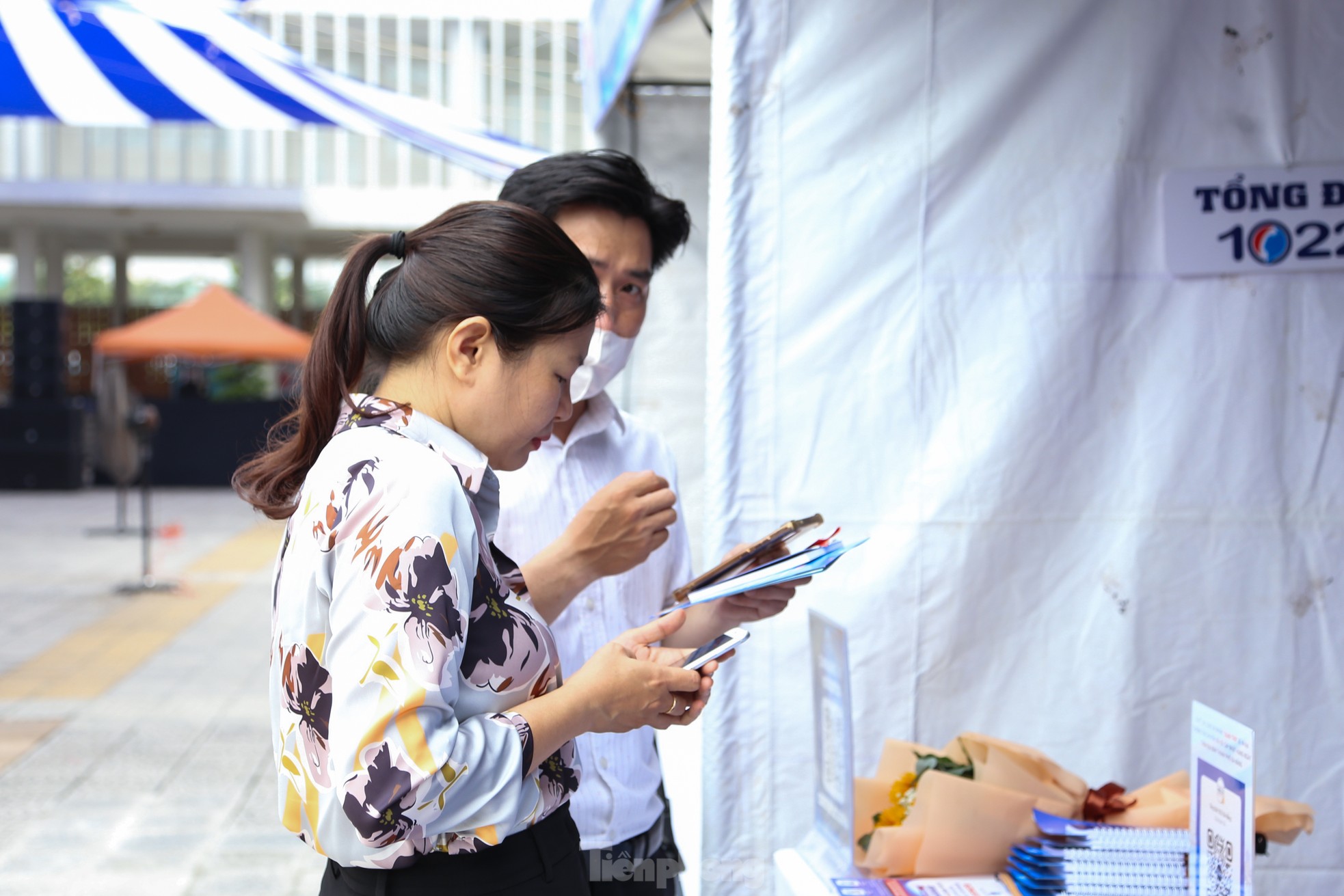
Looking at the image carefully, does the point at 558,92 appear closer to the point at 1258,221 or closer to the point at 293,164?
the point at 293,164

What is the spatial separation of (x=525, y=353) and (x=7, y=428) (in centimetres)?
1742

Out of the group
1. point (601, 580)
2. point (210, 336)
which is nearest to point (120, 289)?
point (210, 336)

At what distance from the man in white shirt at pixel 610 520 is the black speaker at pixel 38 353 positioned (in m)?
16.8

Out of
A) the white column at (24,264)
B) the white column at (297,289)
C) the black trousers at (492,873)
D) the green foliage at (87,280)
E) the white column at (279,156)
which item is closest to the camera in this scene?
the black trousers at (492,873)

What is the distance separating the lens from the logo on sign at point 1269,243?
2.12 meters

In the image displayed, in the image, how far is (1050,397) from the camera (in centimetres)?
214

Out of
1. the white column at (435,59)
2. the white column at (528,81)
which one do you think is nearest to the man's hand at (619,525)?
the white column at (528,81)

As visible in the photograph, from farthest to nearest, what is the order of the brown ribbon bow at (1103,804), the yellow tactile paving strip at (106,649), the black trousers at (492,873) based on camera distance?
the yellow tactile paving strip at (106,649) → the brown ribbon bow at (1103,804) → the black trousers at (492,873)

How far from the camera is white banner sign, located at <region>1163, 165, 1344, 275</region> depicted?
211 centimetres

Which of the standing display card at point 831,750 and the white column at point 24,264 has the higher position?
the white column at point 24,264

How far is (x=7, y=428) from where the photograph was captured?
1616cm

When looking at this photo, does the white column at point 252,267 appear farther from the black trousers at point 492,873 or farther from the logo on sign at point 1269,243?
the black trousers at point 492,873

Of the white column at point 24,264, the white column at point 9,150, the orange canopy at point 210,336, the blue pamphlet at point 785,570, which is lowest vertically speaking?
the blue pamphlet at point 785,570

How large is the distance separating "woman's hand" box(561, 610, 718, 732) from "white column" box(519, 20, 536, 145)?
74.1ft
